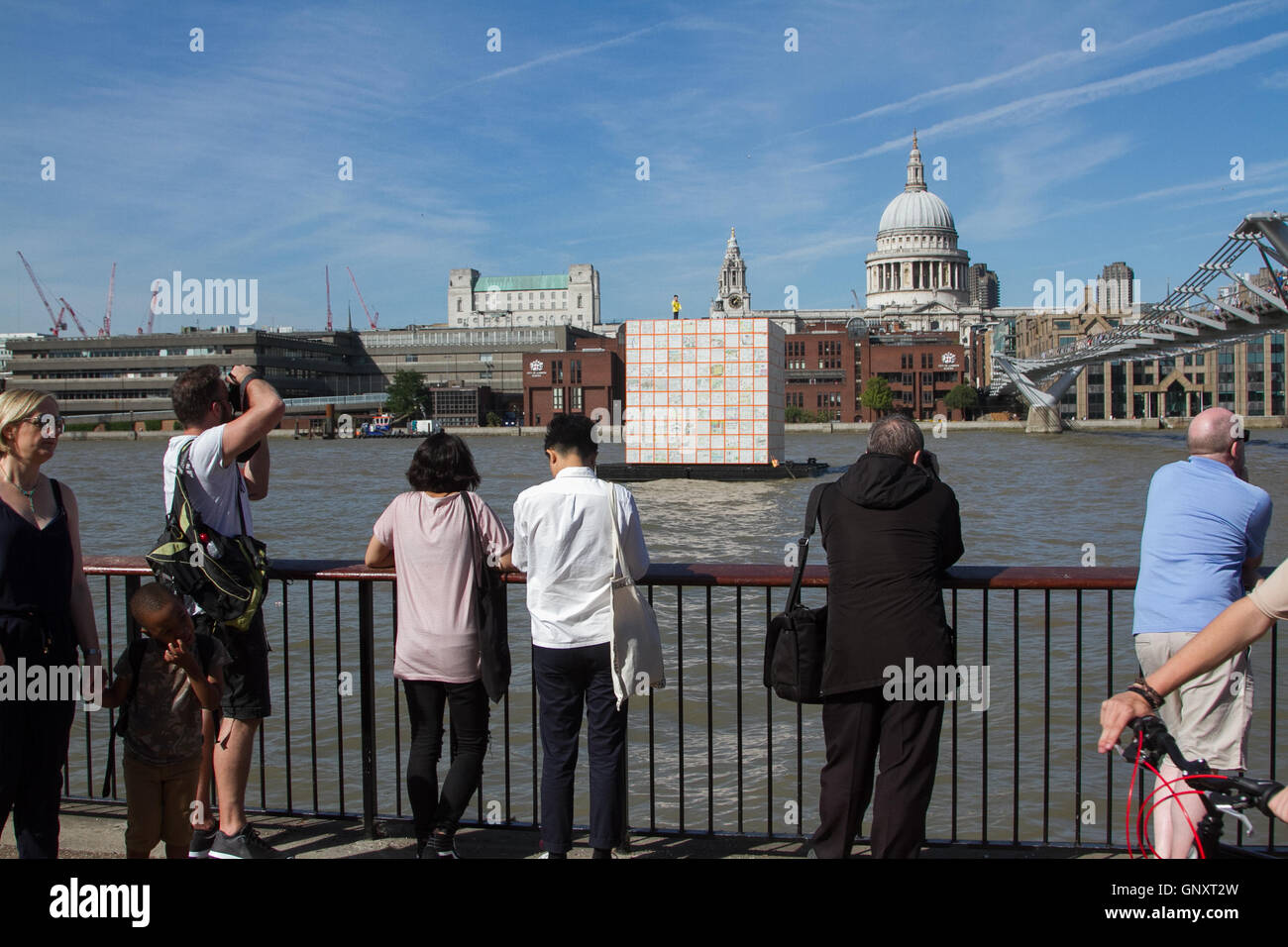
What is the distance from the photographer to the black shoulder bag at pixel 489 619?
424 centimetres

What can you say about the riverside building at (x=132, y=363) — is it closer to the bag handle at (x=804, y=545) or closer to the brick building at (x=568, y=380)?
the brick building at (x=568, y=380)

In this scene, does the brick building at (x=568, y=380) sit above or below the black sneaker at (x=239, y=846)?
above

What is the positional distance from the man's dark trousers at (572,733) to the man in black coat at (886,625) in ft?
2.77

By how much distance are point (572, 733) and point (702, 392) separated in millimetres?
50962

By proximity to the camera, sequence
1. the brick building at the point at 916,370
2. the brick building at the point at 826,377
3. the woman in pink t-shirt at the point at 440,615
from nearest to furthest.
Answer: the woman in pink t-shirt at the point at 440,615
the brick building at the point at 916,370
the brick building at the point at 826,377

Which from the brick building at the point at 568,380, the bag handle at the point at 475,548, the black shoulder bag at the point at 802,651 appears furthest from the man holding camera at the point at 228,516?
the brick building at the point at 568,380

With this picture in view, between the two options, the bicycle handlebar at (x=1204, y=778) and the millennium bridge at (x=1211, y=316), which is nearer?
the bicycle handlebar at (x=1204, y=778)

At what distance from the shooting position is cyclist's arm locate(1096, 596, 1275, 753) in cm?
279

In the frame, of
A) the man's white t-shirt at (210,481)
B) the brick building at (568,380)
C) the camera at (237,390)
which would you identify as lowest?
the man's white t-shirt at (210,481)

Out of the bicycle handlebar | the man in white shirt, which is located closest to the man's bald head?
the bicycle handlebar

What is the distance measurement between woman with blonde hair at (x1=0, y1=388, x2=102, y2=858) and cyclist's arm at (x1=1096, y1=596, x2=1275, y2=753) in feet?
10.8

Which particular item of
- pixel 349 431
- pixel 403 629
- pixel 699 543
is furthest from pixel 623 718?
pixel 349 431

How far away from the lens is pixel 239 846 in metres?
4.30

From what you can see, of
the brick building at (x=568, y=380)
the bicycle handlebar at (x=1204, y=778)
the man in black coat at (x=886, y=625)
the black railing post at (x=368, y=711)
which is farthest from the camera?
the brick building at (x=568, y=380)
